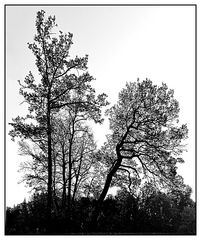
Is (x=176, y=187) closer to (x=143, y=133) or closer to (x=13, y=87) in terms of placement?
(x=143, y=133)

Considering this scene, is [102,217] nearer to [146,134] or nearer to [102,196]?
[102,196]

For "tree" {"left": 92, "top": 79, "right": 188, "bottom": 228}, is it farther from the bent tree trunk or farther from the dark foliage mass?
the dark foliage mass

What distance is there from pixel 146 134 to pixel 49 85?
7354 mm

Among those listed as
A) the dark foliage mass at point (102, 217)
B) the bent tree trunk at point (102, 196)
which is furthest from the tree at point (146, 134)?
the dark foliage mass at point (102, 217)

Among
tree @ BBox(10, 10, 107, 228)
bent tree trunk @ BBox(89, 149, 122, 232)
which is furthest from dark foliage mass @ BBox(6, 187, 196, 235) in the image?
tree @ BBox(10, 10, 107, 228)

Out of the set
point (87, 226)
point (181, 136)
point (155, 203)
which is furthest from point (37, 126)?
point (155, 203)

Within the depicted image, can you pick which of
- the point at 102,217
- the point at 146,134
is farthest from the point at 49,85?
the point at 102,217

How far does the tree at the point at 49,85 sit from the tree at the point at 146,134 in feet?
9.78

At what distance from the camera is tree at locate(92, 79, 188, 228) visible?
22125mm

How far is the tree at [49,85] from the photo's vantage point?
66.5 ft

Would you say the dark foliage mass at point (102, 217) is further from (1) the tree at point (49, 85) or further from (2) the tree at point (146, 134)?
(1) the tree at point (49, 85)

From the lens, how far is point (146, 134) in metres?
23.1

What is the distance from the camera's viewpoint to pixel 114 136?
24.2m

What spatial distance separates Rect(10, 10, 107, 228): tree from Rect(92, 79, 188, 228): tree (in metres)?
2.98
